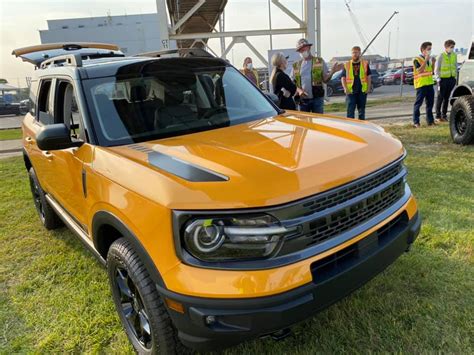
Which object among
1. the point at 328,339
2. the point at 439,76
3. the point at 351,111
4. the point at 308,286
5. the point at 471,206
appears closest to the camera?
the point at 308,286

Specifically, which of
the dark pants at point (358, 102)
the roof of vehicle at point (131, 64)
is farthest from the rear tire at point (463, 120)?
the roof of vehicle at point (131, 64)

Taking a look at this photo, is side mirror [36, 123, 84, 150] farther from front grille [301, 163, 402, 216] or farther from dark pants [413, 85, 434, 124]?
dark pants [413, 85, 434, 124]

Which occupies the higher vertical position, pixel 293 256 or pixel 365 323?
pixel 293 256

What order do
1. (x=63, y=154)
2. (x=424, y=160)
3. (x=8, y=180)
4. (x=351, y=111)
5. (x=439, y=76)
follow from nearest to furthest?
(x=63, y=154)
(x=424, y=160)
(x=8, y=180)
(x=351, y=111)
(x=439, y=76)

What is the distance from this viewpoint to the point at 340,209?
2088mm

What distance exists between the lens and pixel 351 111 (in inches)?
352

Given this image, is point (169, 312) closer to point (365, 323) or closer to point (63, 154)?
point (365, 323)

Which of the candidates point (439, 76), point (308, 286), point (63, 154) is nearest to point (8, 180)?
point (63, 154)

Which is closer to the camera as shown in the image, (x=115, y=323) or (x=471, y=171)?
(x=115, y=323)

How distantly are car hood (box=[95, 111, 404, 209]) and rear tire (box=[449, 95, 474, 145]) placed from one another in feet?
16.6

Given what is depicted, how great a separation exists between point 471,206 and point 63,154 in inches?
165

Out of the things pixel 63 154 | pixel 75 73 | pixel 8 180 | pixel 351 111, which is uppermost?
pixel 75 73

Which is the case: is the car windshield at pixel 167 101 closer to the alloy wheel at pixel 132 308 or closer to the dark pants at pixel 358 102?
the alloy wheel at pixel 132 308

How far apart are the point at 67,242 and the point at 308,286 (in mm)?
3403
